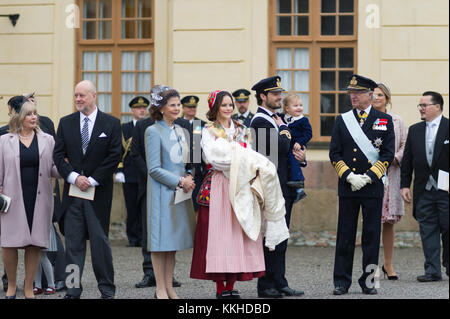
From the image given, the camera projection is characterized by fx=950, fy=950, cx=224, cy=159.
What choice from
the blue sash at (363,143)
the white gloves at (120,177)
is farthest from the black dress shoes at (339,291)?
the white gloves at (120,177)

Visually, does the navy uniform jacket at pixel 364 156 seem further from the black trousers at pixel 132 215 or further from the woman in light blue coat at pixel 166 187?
the black trousers at pixel 132 215

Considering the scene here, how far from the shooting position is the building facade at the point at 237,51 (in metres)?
13.2

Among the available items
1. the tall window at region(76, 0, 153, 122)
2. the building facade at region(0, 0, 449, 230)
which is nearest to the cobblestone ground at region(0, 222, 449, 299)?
the building facade at region(0, 0, 449, 230)

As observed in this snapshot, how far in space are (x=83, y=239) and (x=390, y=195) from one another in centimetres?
360

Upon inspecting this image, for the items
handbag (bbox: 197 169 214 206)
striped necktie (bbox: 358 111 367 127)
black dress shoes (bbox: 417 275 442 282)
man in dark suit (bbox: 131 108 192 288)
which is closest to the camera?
handbag (bbox: 197 169 214 206)

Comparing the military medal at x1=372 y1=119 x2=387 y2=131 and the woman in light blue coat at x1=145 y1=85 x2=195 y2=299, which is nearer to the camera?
the woman in light blue coat at x1=145 y1=85 x2=195 y2=299

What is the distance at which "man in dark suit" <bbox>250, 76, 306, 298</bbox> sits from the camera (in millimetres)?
8727

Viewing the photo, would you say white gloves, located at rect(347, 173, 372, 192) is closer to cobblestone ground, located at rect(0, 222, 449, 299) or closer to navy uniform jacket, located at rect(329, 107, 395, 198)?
navy uniform jacket, located at rect(329, 107, 395, 198)

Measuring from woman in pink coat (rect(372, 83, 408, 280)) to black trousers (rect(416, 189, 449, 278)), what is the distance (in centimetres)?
26

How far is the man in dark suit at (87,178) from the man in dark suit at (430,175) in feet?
11.0

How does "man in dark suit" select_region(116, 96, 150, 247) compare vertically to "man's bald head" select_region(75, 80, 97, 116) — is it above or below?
below

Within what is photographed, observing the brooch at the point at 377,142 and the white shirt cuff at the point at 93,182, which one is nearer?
the white shirt cuff at the point at 93,182

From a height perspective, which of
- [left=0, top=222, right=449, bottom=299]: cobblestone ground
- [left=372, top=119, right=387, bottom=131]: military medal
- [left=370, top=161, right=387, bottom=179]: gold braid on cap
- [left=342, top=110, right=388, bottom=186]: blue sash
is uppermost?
[left=372, top=119, right=387, bottom=131]: military medal

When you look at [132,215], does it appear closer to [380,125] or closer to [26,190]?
[26,190]
